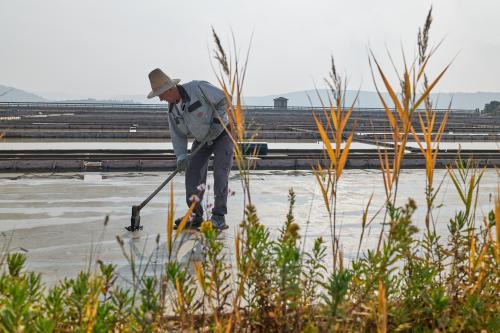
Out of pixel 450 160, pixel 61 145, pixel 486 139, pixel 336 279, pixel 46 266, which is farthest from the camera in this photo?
pixel 486 139

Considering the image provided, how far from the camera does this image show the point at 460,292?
105 inches

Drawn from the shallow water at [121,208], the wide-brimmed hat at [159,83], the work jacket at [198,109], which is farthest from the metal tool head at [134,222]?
the wide-brimmed hat at [159,83]

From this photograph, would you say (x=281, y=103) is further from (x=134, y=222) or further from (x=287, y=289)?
(x=287, y=289)

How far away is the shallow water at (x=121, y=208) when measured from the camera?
198 inches

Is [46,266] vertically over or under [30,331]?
under

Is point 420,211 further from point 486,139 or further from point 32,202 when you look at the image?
point 486,139

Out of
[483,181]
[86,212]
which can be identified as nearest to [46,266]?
[86,212]

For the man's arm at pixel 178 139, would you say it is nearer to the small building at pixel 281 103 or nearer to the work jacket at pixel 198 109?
the work jacket at pixel 198 109

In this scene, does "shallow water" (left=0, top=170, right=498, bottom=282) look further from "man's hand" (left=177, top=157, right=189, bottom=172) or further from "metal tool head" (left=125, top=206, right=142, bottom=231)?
"man's hand" (left=177, top=157, right=189, bottom=172)

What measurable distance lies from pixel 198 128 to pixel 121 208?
1862 mm

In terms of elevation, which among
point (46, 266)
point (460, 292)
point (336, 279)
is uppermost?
point (336, 279)

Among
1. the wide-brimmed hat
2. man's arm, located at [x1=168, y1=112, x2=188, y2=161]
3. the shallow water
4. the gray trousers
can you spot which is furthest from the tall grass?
man's arm, located at [x1=168, y1=112, x2=188, y2=161]

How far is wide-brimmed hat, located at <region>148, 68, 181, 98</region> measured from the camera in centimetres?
530

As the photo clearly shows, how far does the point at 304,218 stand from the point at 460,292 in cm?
382
